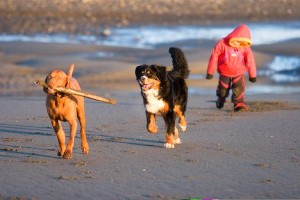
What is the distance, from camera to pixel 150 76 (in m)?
10.6

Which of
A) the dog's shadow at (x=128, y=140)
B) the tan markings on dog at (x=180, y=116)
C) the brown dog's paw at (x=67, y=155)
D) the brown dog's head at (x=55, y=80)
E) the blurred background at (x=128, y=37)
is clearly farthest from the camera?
the blurred background at (x=128, y=37)

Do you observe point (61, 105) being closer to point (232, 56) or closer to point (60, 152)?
point (60, 152)

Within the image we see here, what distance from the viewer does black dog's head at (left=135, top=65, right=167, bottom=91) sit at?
1055 centimetres

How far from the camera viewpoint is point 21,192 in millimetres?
8438

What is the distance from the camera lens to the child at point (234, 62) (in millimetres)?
14344

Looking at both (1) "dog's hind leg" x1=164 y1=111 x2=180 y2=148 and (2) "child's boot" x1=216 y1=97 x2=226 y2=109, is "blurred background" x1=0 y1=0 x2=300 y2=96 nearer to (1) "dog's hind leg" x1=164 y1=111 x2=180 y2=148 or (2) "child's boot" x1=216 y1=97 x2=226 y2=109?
(2) "child's boot" x1=216 y1=97 x2=226 y2=109

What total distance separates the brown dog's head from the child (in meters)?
4.96

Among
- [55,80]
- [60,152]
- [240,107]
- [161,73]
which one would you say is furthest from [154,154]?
[240,107]

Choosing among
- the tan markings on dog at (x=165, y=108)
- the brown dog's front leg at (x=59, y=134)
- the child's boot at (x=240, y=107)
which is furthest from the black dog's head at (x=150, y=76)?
the child's boot at (x=240, y=107)

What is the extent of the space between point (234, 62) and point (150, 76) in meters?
4.17

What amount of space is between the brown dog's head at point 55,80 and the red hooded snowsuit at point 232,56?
195 inches

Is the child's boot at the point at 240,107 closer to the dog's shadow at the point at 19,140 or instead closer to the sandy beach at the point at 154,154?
the sandy beach at the point at 154,154

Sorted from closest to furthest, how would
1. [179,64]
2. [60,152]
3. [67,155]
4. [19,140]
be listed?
[67,155], [60,152], [19,140], [179,64]

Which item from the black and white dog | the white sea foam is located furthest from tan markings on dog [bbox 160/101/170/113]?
the white sea foam
